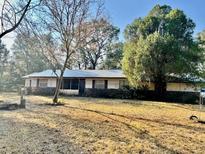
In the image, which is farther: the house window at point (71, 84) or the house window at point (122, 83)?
the house window at point (71, 84)

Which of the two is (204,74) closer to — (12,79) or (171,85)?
(171,85)

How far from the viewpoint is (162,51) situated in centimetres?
2647

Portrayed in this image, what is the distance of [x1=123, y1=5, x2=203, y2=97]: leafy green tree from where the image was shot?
26.5m

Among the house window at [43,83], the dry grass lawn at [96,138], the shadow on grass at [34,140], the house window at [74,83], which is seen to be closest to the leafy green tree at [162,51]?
the house window at [74,83]

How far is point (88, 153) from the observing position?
635cm

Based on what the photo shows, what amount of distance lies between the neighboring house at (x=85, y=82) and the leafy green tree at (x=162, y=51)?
2264mm

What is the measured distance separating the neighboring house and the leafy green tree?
226cm

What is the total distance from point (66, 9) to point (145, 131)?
13.0 meters

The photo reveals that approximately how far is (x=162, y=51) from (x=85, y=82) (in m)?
12.1

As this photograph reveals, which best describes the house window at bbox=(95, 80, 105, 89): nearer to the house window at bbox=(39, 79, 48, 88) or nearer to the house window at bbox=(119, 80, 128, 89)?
the house window at bbox=(119, 80, 128, 89)

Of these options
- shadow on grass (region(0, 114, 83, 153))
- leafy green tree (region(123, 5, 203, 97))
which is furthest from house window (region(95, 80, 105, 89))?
shadow on grass (region(0, 114, 83, 153))

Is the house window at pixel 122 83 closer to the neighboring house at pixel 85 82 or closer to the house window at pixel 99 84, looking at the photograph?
the neighboring house at pixel 85 82

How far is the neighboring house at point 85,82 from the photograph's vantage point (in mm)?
30744

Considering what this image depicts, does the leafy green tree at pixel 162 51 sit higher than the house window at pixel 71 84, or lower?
higher
